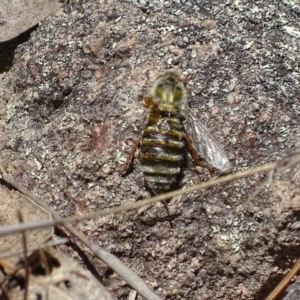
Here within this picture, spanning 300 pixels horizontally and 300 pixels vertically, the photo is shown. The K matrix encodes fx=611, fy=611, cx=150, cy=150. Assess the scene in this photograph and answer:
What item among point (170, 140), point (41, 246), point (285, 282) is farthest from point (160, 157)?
point (285, 282)

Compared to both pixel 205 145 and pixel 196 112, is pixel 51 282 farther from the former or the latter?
pixel 196 112

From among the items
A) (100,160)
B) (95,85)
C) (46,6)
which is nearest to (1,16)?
(46,6)

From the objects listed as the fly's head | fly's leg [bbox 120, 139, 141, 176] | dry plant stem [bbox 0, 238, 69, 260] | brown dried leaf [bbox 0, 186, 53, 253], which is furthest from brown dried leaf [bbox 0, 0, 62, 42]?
dry plant stem [bbox 0, 238, 69, 260]

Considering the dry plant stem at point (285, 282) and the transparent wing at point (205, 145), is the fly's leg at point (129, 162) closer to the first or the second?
the transparent wing at point (205, 145)

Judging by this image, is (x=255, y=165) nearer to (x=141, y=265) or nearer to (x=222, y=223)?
(x=222, y=223)

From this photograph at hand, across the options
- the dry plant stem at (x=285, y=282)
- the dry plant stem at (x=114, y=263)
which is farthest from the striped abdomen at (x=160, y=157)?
the dry plant stem at (x=285, y=282)

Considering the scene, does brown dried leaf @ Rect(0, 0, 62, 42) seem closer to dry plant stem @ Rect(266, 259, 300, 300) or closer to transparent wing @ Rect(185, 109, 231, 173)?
transparent wing @ Rect(185, 109, 231, 173)
